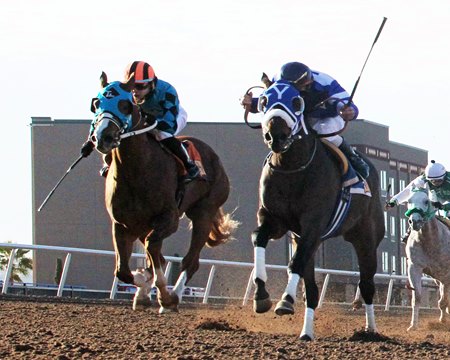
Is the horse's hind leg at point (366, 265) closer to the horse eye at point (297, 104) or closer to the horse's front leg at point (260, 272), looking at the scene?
the horse's front leg at point (260, 272)

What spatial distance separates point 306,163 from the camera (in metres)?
11.9

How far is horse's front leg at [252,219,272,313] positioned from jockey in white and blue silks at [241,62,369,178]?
99cm

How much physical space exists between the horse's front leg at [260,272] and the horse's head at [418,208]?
18.1ft

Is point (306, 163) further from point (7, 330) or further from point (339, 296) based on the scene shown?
point (339, 296)

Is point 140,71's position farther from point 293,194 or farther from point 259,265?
point 259,265

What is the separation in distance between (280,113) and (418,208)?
624 cm

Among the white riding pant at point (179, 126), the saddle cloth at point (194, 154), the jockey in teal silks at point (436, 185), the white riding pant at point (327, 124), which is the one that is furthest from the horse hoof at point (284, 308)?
the jockey in teal silks at point (436, 185)

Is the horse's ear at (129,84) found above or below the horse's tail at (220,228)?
above

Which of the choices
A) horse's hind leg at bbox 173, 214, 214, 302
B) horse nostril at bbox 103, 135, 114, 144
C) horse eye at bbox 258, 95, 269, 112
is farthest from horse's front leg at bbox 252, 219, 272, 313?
horse's hind leg at bbox 173, 214, 214, 302

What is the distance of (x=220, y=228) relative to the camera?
16.6 meters

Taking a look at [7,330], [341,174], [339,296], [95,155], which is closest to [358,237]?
[341,174]

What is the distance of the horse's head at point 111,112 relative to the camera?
1237 cm

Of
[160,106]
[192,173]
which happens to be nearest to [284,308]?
[192,173]

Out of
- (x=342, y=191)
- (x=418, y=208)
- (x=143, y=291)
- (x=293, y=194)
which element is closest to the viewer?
(x=293, y=194)
